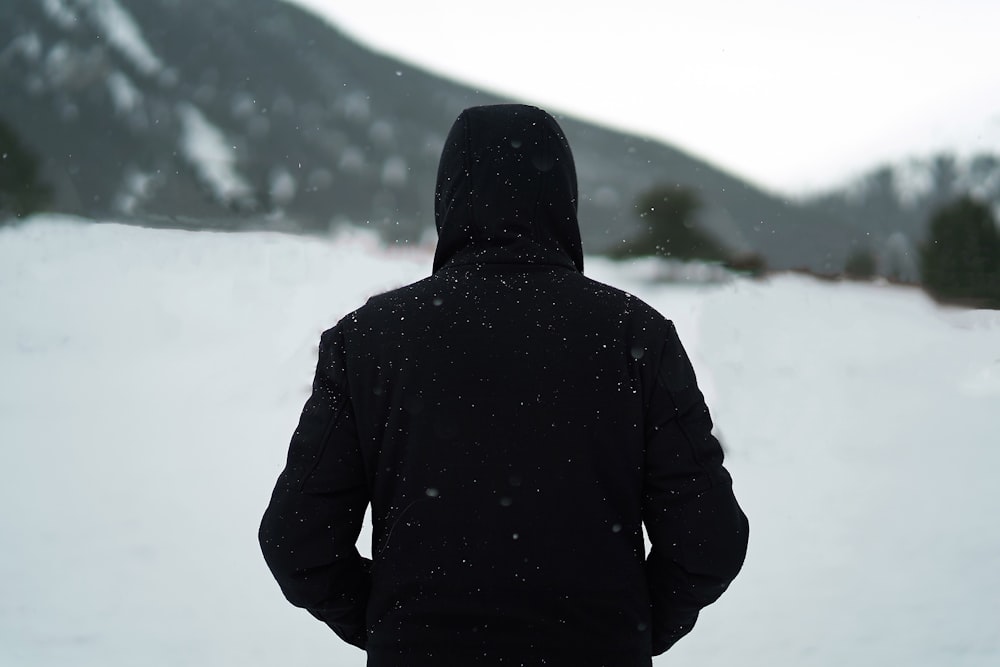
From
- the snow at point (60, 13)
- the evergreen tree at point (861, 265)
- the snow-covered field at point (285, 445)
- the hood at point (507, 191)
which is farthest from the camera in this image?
the snow at point (60, 13)

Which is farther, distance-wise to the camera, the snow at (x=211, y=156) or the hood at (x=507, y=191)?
the snow at (x=211, y=156)

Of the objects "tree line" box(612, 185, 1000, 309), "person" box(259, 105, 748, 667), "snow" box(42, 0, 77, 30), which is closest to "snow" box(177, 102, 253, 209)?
"snow" box(42, 0, 77, 30)

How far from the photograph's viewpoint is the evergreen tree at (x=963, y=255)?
23.5 feet

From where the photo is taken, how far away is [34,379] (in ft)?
25.9

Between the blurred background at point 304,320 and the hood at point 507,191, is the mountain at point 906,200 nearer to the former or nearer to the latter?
the blurred background at point 304,320

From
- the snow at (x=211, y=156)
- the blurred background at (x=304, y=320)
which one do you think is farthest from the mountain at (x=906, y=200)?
the snow at (x=211, y=156)

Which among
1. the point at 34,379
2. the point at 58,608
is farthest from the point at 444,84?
the point at 58,608

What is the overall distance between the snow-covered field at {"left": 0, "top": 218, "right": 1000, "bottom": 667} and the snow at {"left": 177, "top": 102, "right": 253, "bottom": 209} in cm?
68

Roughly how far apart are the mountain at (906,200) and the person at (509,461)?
24.5 feet

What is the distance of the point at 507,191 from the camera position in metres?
1.26

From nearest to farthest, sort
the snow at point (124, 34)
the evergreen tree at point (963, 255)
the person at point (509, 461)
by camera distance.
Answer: the person at point (509, 461), the evergreen tree at point (963, 255), the snow at point (124, 34)

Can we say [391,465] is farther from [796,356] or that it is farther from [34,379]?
[34,379]

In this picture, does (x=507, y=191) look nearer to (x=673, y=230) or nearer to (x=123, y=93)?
(x=673, y=230)

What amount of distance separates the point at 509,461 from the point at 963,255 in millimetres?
7612
